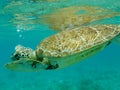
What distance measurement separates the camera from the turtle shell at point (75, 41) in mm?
5180

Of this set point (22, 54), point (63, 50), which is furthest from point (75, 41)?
point (22, 54)

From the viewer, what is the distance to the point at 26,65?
508 cm

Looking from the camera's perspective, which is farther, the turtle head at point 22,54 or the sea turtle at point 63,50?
the turtle head at point 22,54

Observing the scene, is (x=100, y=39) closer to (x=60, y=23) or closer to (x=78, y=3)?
(x=78, y=3)

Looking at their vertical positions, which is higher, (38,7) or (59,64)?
(59,64)

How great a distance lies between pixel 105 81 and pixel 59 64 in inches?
862

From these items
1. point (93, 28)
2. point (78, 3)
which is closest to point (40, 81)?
point (78, 3)

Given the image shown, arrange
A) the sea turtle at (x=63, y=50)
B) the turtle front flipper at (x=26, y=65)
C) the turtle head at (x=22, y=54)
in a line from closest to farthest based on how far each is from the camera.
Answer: the turtle front flipper at (x=26, y=65) → the sea turtle at (x=63, y=50) → the turtle head at (x=22, y=54)

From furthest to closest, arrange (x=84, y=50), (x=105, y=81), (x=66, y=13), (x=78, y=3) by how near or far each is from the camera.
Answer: (x=105, y=81) → (x=66, y=13) → (x=78, y=3) → (x=84, y=50)

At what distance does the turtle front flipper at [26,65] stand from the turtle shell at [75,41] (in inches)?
10.4

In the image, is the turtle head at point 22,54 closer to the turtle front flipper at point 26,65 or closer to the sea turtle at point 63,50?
the sea turtle at point 63,50

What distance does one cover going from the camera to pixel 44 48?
544cm

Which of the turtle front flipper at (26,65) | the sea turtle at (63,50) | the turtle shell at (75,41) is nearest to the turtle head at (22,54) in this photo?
the sea turtle at (63,50)

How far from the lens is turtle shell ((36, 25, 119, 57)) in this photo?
5180 mm
